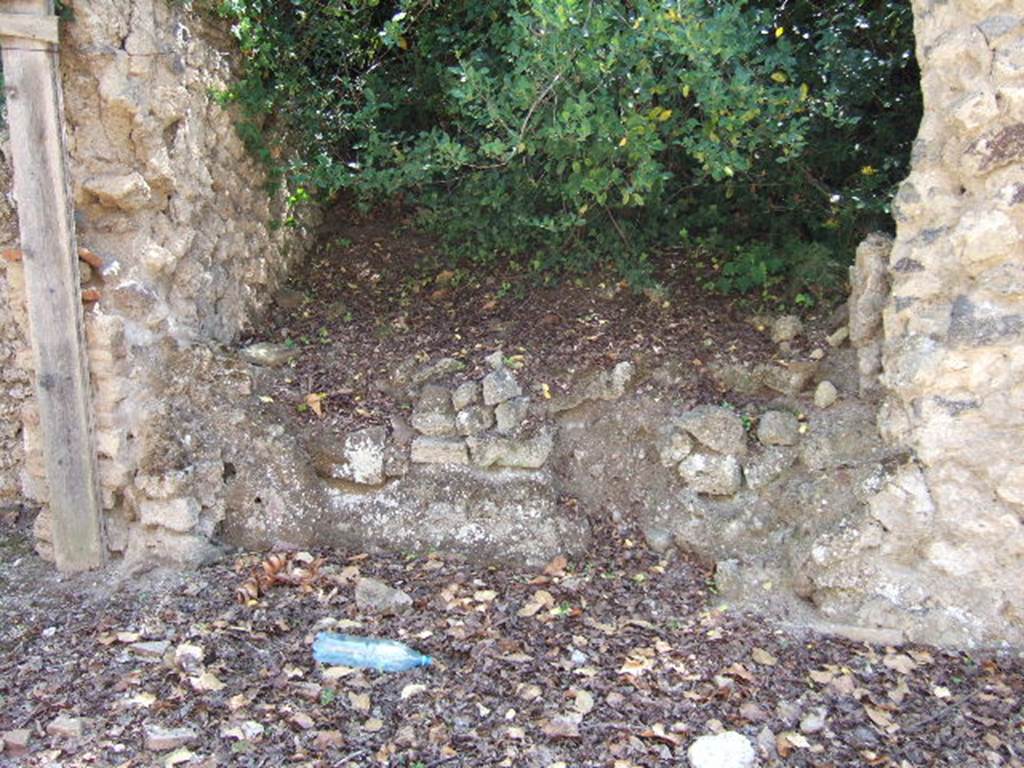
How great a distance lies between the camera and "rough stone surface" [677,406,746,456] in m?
3.50

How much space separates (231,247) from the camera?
159 inches

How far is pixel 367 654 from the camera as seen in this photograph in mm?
3035

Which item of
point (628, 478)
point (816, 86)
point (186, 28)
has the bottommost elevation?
point (628, 478)

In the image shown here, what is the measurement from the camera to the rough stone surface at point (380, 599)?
327 cm

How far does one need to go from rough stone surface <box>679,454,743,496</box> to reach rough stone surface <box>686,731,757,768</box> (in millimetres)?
1035

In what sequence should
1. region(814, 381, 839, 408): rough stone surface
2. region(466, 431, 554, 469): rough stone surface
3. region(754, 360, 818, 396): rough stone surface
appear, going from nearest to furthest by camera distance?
region(814, 381, 839, 408): rough stone surface < region(754, 360, 818, 396): rough stone surface < region(466, 431, 554, 469): rough stone surface

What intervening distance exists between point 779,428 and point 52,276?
2.71 metres

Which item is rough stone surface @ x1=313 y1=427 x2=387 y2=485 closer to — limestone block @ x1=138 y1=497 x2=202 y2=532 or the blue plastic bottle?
limestone block @ x1=138 y1=497 x2=202 y2=532

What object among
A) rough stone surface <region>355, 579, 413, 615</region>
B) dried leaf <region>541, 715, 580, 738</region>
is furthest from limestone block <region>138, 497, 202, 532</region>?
dried leaf <region>541, 715, 580, 738</region>

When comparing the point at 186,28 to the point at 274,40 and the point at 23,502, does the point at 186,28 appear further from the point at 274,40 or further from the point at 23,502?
the point at 23,502

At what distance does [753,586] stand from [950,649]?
656 millimetres

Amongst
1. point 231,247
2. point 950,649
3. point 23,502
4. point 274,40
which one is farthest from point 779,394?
point 23,502

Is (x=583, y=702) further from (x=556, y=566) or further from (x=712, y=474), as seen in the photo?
(x=712, y=474)

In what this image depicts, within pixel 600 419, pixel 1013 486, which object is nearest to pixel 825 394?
pixel 1013 486
